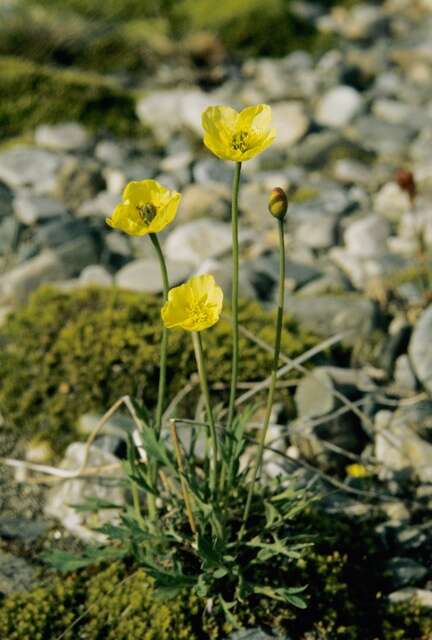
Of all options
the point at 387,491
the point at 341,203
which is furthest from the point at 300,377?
the point at 341,203

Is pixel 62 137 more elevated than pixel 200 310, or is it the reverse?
pixel 200 310

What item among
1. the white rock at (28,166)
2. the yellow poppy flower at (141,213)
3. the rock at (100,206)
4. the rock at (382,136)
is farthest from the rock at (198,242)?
the yellow poppy flower at (141,213)

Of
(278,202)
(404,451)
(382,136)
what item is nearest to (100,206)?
(382,136)

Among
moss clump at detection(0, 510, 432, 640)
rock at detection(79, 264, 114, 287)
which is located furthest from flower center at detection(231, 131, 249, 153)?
rock at detection(79, 264, 114, 287)

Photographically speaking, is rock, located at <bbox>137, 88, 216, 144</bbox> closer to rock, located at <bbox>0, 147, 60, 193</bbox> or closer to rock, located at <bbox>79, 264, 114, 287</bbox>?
rock, located at <bbox>0, 147, 60, 193</bbox>

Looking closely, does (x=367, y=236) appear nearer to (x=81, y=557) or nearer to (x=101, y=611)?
(x=81, y=557)
